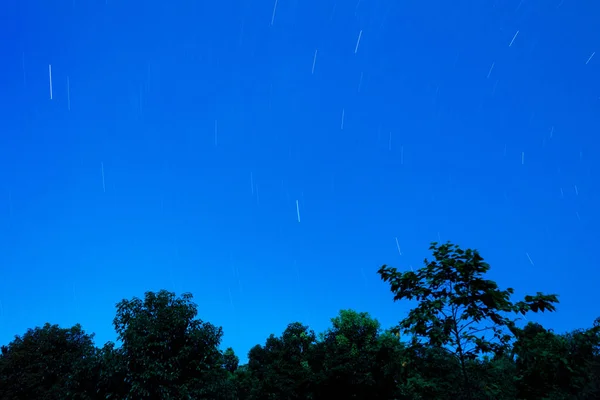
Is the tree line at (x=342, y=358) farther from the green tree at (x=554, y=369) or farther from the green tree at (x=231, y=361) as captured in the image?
the green tree at (x=231, y=361)

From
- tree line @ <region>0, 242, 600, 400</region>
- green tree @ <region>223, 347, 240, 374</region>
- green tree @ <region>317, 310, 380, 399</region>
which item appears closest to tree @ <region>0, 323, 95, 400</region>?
tree line @ <region>0, 242, 600, 400</region>

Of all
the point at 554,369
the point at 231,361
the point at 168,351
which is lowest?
the point at 554,369

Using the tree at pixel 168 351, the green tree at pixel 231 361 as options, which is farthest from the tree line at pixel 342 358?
the green tree at pixel 231 361

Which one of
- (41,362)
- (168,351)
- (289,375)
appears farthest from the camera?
(289,375)

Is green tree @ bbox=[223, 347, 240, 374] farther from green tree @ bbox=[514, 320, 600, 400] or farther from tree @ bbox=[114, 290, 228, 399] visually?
green tree @ bbox=[514, 320, 600, 400]

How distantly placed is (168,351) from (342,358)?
2933cm

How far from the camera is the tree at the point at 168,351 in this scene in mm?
26391

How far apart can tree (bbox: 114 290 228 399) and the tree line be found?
74 mm

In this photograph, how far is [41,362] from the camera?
128 feet

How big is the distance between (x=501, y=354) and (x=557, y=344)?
94.8 feet

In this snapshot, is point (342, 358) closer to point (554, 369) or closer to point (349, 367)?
point (349, 367)

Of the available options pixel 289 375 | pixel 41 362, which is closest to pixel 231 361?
pixel 289 375

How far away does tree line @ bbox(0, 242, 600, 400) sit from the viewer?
876cm

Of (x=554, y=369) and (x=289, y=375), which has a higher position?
(x=289, y=375)
